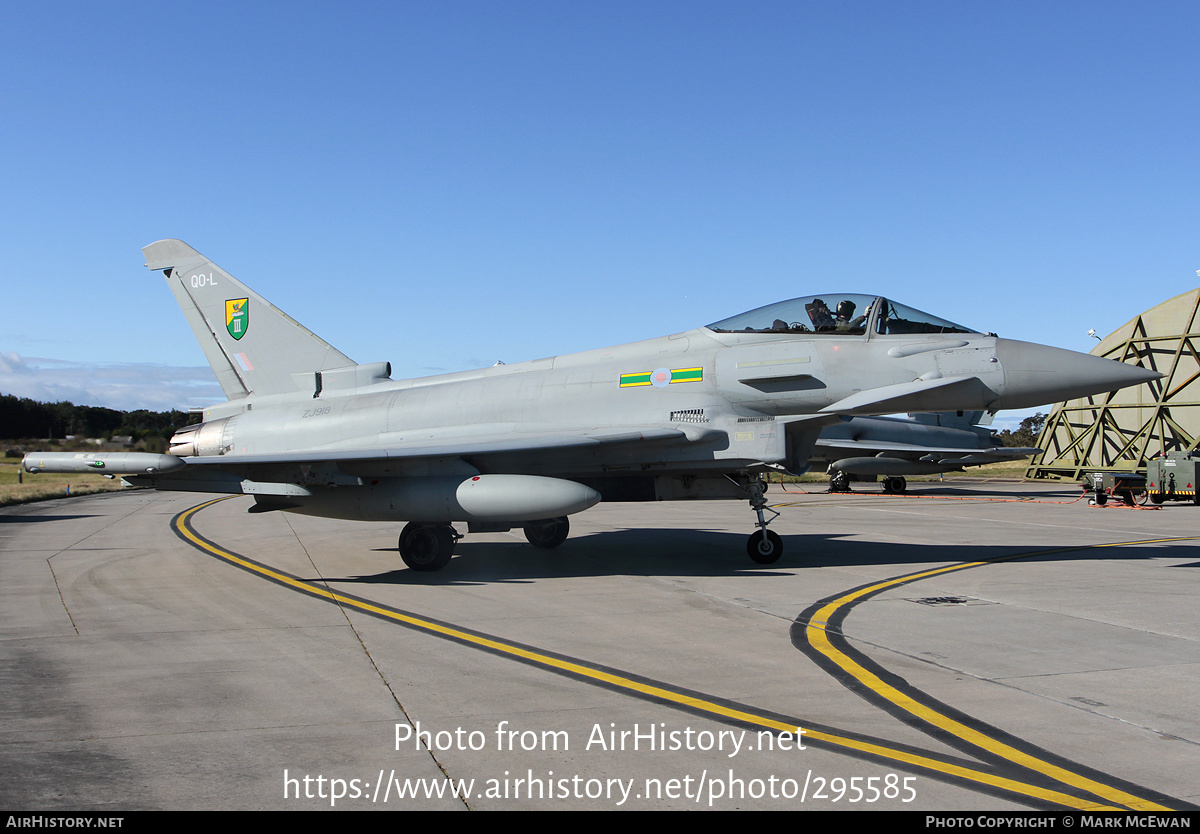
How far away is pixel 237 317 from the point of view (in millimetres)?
14156

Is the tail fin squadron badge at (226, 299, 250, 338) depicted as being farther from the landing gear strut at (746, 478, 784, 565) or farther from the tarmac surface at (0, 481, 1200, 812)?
the landing gear strut at (746, 478, 784, 565)

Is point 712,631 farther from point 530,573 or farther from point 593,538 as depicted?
point 593,538

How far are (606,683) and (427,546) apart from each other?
6.33 m

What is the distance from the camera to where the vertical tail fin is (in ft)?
45.8

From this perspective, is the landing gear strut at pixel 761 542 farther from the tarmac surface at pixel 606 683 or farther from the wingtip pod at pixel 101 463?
the wingtip pod at pixel 101 463

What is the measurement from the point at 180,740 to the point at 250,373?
415 inches

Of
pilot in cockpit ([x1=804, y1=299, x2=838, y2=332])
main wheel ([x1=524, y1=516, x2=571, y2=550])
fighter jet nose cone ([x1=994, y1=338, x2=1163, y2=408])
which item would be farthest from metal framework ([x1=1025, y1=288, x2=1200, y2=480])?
main wheel ([x1=524, y1=516, x2=571, y2=550])

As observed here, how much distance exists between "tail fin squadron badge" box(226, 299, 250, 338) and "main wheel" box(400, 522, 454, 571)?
5254 millimetres

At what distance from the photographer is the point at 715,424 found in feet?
36.4

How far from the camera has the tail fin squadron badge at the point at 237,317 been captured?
1409cm

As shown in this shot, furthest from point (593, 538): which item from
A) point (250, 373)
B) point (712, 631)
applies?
point (712, 631)

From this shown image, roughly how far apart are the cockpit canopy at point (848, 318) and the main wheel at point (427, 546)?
5169 millimetres

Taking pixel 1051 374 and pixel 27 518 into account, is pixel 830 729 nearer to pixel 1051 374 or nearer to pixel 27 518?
pixel 1051 374
